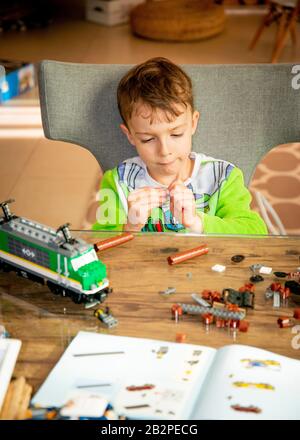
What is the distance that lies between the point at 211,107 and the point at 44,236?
0.71 m

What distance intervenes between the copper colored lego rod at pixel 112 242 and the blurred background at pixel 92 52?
60.1 inches

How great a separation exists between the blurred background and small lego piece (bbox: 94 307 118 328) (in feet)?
5.81

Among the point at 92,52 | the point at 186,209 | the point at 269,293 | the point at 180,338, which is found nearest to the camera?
the point at 180,338

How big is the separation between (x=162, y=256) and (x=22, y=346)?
369mm

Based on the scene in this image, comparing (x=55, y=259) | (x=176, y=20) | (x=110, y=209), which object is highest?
(x=55, y=259)

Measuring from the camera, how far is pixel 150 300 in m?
1.24

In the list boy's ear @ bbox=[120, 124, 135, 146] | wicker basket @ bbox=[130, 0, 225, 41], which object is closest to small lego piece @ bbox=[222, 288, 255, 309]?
boy's ear @ bbox=[120, 124, 135, 146]

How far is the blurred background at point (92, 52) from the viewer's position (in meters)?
3.30

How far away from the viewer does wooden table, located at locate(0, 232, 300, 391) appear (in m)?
1.12

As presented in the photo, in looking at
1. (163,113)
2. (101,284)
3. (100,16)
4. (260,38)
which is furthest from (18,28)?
(101,284)

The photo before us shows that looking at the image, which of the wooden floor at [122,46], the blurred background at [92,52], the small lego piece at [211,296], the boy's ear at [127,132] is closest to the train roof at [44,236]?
the small lego piece at [211,296]

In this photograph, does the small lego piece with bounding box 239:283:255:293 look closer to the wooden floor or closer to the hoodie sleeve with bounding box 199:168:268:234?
the hoodie sleeve with bounding box 199:168:268:234

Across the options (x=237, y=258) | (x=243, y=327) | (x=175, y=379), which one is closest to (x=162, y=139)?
(x=237, y=258)

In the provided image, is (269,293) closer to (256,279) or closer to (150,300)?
(256,279)
